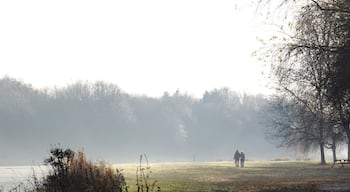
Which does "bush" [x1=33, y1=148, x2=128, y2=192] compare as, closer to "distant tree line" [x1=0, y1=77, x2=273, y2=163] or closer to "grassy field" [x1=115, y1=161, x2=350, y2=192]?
"grassy field" [x1=115, y1=161, x2=350, y2=192]

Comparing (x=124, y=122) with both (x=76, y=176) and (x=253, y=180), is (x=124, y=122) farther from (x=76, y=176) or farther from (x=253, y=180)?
(x=76, y=176)

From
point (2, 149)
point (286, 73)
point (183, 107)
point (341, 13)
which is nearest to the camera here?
point (341, 13)

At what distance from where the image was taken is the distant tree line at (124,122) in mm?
129125

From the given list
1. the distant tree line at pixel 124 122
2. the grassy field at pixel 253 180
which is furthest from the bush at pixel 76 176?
the distant tree line at pixel 124 122

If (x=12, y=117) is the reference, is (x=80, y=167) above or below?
below

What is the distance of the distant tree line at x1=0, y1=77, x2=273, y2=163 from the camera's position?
12912 cm

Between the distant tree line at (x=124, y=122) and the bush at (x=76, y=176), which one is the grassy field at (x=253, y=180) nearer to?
the bush at (x=76, y=176)

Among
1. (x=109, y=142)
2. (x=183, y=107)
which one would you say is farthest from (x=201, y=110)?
(x=109, y=142)

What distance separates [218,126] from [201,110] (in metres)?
8.75

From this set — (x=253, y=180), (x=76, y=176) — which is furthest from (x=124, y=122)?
(x=76, y=176)

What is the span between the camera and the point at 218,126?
531 feet

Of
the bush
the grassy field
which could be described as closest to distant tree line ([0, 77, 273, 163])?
the grassy field

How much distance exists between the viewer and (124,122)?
146 meters

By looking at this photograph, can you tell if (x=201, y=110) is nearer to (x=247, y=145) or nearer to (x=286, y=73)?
(x=247, y=145)
